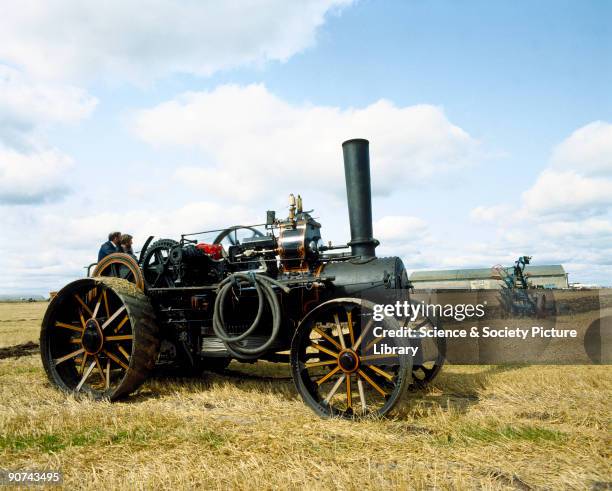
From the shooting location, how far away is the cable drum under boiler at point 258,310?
17.2ft

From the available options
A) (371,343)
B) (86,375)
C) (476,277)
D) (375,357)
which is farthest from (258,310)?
(476,277)

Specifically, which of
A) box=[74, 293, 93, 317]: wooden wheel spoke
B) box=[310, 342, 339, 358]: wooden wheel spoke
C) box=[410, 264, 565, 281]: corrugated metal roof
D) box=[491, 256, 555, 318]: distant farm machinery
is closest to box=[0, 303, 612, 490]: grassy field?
box=[310, 342, 339, 358]: wooden wheel spoke

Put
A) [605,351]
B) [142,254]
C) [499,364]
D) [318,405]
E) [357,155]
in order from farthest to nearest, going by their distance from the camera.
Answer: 1. [605,351]
2. [499,364]
3. [142,254]
4. [357,155]
5. [318,405]

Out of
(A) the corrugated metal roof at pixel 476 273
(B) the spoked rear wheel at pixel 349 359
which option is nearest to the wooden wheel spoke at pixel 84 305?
(B) the spoked rear wheel at pixel 349 359

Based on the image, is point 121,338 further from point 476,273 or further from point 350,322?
point 476,273

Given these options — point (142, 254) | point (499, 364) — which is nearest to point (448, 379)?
point (499, 364)

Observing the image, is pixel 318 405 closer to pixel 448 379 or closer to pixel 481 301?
pixel 448 379

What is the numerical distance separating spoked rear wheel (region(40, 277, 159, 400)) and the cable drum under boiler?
1087 mm

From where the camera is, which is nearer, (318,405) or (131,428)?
(131,428)

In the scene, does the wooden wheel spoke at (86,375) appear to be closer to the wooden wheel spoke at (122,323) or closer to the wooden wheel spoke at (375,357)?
the wooden wheel spoke at (122,323)

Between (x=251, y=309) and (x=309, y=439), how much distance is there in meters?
2.40

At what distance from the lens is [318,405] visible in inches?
195

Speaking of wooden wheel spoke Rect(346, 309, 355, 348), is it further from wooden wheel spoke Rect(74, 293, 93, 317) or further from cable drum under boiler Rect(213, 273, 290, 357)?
wooden wheel spoke Rect(74, 293, 93, 317)

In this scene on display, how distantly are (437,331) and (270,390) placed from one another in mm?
2408
